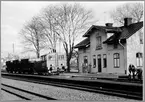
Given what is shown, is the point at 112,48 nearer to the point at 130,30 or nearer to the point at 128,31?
the point at 128,31

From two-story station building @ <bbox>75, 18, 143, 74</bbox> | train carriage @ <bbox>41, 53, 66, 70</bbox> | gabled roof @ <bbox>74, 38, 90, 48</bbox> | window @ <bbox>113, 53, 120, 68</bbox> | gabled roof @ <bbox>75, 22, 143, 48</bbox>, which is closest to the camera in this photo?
two-story station building @ <bbox>75, 18, 143, 74</bbox>

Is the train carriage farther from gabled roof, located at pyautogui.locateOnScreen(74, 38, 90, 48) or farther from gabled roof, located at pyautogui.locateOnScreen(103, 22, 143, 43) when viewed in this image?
gabled roof, located at pyautogui.locateOnScreen(103, 22, 143, 43)

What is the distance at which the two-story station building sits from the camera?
24672 millimetres

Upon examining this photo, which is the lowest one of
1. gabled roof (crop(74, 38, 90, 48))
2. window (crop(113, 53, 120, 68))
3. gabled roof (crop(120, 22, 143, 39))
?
window (crop(113, 53, 120, 68))

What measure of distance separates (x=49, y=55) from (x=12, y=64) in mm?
10513

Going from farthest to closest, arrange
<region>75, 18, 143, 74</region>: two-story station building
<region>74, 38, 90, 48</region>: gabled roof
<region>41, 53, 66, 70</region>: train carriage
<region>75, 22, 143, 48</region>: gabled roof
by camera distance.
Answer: <region>74, 38, 90, 48</region>: gabled roof, <region>41, 53, 66, 70</region>: train carriage, <region>75, 22, 143, 48</region>: gabled roof, <region>75, 18, 143, 74</region>: two-story station building

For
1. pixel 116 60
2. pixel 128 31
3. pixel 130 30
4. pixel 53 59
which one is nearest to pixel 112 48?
pixel 116 60

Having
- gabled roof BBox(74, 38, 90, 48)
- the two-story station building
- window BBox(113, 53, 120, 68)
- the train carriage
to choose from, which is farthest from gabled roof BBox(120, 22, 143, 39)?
the train carriage

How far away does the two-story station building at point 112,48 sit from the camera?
971 inches

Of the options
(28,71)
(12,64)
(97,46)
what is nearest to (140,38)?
(97,46)

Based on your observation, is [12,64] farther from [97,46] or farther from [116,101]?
[116,101]

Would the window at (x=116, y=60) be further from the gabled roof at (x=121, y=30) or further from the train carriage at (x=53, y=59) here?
the train carriage at (x=53, y=59)

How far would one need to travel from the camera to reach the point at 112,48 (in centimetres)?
2677

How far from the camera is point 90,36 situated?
98.7 feet
